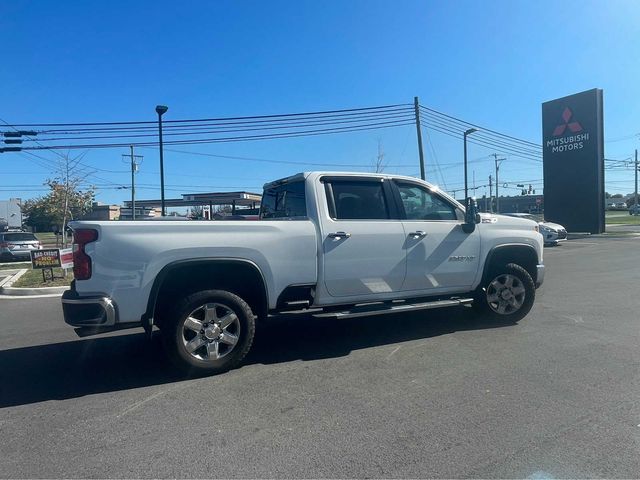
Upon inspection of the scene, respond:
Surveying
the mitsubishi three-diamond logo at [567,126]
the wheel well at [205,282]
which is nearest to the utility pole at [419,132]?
the mitsubishi three-diamond logo at [567,126]

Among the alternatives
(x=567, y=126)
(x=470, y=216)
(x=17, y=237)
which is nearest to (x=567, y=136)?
(x=567, y=126)

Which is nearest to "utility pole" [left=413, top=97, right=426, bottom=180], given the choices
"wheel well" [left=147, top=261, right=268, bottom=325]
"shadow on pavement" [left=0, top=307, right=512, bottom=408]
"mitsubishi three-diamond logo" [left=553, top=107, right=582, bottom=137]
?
"mitsubishi three-diamond logo" [left=553, top=107, right=582, bottom=137]

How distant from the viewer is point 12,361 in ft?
17.4

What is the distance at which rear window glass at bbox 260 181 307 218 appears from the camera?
18.0ft

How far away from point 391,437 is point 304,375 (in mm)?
1463

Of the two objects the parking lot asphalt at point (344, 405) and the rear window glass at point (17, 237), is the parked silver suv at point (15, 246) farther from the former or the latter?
the parking lot asphalt at point (344, 405)

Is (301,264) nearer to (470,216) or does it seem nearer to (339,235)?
(339,235)

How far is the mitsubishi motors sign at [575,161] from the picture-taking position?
3100 cm

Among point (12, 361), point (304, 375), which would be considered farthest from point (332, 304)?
point (12, 361)

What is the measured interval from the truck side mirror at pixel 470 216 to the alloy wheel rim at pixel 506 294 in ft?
2.91

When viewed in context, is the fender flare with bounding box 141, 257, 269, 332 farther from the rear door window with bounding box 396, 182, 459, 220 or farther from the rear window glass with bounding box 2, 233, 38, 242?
the rear window glass with bounding box 2, 233, 38, 242

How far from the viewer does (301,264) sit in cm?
494

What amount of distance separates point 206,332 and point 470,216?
357 cm

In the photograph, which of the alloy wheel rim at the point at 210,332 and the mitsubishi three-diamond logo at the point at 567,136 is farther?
the mitsubishi three-diamond logo at the point at 567,136
